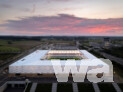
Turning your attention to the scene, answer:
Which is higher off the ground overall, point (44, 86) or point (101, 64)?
point (101, 64)

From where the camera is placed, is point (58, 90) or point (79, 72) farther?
point (79, 72)

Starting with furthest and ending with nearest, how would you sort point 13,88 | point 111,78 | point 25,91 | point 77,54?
point 77,54
point 111,78
point 13,88
point 25,91

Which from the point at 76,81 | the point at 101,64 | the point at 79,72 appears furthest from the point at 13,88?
the point at 101,64

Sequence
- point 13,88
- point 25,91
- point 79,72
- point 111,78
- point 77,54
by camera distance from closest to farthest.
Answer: point 25,91
point 13,88
point 111,78
point 79,72
point 77,54

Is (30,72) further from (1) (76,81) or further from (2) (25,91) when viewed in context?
(1) (76,81)

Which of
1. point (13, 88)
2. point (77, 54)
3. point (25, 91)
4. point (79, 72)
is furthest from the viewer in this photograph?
point (77, 54)

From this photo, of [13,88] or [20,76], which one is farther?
[20,76]

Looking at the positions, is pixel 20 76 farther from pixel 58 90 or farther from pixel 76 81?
pixel 76 81

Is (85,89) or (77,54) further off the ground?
(77,54)

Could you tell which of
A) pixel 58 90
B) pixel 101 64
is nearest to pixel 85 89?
pixel 58 90
